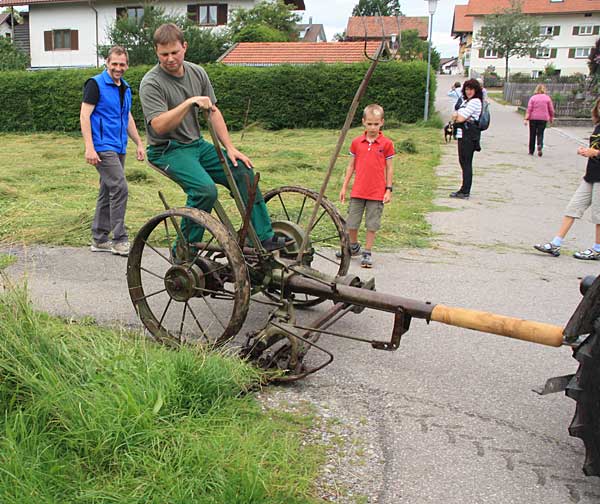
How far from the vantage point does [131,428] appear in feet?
9.35

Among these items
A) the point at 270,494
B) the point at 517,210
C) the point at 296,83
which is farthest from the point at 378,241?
the point at 296,83

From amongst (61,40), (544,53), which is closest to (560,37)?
(544,53)

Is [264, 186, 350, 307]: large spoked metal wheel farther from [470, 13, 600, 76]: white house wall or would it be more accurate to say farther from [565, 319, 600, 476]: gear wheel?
[470, 13, 600, 76]: white house wall

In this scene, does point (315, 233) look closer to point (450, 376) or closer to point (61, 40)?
point (450, 376)

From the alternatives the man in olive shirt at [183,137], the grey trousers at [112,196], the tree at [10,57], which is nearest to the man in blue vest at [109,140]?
the grey trousers at [112,196]

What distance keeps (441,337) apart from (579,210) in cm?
330

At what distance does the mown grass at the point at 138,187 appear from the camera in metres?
7.34

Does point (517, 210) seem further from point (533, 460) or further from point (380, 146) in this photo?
point (533, 460)

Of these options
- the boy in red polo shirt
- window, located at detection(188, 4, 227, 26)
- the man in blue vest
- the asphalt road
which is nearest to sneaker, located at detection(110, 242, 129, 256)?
the man in blue vest

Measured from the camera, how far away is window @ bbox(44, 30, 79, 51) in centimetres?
4166

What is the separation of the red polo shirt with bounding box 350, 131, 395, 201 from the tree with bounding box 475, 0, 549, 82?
52.3 m

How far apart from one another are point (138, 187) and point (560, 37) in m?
68.2

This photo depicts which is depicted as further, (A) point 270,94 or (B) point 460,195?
(A) point 270,94

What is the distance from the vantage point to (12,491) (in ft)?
8.39
